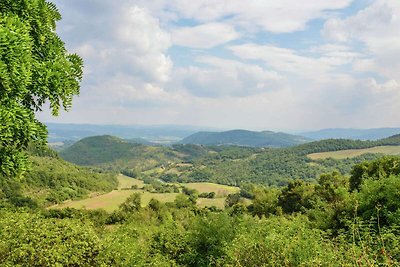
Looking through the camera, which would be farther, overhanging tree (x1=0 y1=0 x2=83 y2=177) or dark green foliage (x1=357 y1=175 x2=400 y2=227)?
dark green foliage (x1=357 y1=175 x2=400 y2=227)

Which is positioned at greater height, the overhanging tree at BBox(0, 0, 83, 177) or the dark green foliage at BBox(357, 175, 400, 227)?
the overhanging tree at BBox(0, 0, 83, 177)

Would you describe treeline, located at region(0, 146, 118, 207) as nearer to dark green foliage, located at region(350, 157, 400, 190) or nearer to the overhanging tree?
dark green foliage, located at region(350, 157, 400, 190)

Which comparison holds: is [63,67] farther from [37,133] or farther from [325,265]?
[325,265]

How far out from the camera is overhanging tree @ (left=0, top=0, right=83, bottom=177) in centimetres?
758

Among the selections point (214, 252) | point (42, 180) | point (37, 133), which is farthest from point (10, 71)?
point (42, 180)

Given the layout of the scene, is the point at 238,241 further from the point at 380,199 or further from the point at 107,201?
the point at 107,201

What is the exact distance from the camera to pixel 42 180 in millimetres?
161000

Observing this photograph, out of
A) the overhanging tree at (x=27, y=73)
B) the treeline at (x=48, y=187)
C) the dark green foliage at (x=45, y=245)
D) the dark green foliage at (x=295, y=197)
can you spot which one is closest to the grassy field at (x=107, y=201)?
the treeline at (x=48, y=187)

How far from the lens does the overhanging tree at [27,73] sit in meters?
7.58

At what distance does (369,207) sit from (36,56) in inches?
810

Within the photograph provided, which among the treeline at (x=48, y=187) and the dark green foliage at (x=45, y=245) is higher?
the dark green foliage at (x=45, y=245)

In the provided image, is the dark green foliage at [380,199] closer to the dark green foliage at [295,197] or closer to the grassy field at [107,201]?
the dark green foliage at [295,197]

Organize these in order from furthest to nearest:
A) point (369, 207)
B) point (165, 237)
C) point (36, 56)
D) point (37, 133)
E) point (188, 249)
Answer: point (165, 237) → point (188, 249) → point (369, 207) → point (36, 56) → point (37, 133)

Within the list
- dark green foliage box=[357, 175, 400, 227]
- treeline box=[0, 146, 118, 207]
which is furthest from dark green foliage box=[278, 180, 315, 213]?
treeline box=[0, 146, 118, 207]
